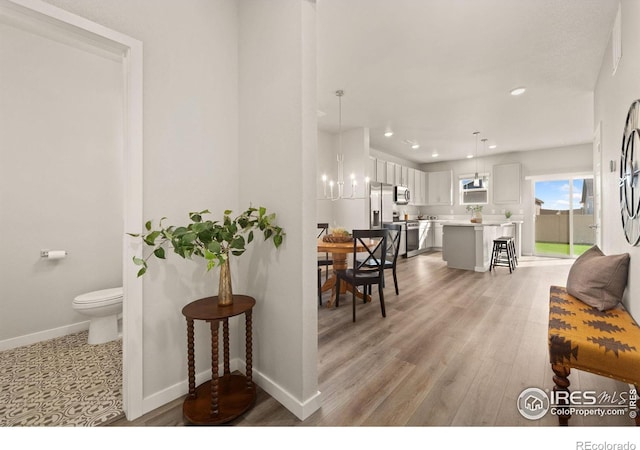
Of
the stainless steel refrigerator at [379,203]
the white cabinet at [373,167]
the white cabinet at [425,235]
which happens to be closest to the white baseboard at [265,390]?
the stainless steel refrigerator at [379,203]

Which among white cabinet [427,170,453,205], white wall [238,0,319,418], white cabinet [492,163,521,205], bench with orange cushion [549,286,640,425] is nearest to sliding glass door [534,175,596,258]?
white cabinet [492,163,521,205]

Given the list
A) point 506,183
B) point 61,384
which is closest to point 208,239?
point 61,384

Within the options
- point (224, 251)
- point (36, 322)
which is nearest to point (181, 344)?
point (224, 251)

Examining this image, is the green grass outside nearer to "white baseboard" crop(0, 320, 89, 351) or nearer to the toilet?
the toilet

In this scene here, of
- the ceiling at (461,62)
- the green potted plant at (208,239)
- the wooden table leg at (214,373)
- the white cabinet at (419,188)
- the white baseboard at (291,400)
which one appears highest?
the ceiling at (461,62)

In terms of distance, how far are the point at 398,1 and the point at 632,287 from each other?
8.50ft

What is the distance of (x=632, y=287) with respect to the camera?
6.02ft

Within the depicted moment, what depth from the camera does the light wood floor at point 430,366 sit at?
1.54 m

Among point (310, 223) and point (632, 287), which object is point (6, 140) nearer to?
point (310, 223)

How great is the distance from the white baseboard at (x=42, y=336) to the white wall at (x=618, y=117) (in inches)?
174

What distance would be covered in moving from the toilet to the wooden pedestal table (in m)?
1.30

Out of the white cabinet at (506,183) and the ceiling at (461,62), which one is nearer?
the ceiling at (461,62)

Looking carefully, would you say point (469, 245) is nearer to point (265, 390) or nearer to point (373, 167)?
point (373, 167)

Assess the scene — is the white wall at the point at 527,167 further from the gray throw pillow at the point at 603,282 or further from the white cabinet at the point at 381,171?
the gray throw pillow at the point at 603,282
